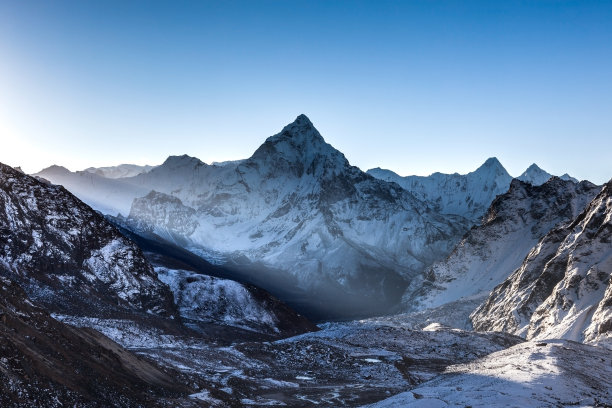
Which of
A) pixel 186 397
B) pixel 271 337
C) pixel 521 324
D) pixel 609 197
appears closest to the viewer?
pixel 186 397

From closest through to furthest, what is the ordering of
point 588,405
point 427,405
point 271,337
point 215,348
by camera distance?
point 588,405, point 427,405, point 215,348, point 271,337

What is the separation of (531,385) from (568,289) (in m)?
87.0

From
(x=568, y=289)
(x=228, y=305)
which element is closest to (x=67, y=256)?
(x=228, y=305)

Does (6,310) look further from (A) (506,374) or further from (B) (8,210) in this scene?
(B) (8,210)

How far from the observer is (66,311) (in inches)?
4707

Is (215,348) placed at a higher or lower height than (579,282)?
lower

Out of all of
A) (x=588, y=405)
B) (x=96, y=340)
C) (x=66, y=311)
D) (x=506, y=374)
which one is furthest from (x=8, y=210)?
(x=588, y=405)

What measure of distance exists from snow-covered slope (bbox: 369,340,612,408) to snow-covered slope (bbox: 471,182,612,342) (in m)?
35.9

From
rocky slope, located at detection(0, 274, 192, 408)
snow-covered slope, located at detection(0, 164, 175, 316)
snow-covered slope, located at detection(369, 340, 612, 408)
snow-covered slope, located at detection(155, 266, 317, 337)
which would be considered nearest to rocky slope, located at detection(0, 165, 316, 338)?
snow-covered slope, located at detection(0, 164, 175, 316)

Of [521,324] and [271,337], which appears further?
[271,337]

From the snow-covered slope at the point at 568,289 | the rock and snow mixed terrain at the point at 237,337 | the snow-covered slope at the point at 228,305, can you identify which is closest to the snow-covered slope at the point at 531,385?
the rock and snow mixed terrain at the point at 237,337

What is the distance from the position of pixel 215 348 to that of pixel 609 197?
304ft

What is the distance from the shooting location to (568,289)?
13388 centimetres

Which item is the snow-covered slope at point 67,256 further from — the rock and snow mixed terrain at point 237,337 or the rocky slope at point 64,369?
the rocky slope at point 64,369
